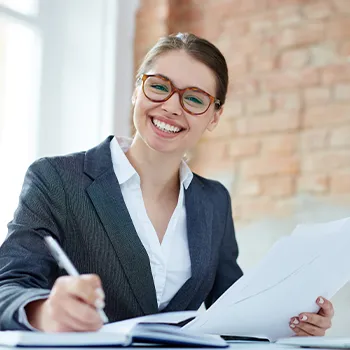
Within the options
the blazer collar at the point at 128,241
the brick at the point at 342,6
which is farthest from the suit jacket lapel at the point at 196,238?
the brick at the point at 342,6

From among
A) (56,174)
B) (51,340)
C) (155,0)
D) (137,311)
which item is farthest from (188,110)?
(155,0)

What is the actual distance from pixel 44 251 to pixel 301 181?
1.60 m

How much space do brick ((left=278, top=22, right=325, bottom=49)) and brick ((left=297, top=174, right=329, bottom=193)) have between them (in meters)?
0.56

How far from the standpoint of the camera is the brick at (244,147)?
9.95 feet

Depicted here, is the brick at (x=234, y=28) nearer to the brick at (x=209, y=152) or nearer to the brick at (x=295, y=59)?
the brick at (x=295, y=59)

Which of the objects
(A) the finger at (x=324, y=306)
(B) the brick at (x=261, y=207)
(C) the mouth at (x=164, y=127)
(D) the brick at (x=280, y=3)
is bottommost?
(A) the finger at (x=324, y=306)

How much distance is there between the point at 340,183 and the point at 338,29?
0.63 m

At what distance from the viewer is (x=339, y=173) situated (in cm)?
283

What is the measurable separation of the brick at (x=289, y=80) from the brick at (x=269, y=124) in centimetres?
12

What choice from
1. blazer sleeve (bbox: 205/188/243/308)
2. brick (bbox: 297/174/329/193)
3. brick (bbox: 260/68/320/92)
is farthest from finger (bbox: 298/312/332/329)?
brick (bbox: 260/68/320/92)

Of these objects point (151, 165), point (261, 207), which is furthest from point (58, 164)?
point (261, 207)

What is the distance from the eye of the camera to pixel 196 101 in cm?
191

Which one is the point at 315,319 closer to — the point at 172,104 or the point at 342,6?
the point at 172,104

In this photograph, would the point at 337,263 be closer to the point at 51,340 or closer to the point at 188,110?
the point at 188,110
